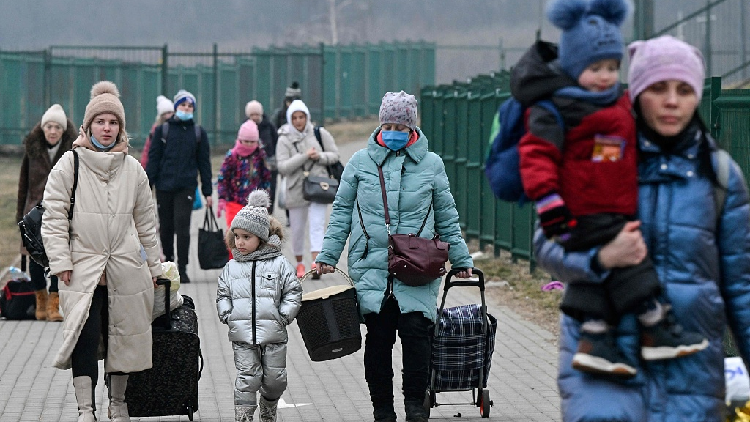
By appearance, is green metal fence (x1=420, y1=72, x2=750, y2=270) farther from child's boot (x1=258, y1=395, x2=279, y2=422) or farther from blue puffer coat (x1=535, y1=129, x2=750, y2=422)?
blue puffer coat (x1=535, y1=129, x2=750, y2=422)

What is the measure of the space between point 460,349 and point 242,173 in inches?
245

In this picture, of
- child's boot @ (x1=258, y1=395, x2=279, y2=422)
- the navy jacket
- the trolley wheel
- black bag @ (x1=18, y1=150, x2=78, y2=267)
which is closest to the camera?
black bag @ (x1=18, y1=150, x2=78, y2=267)

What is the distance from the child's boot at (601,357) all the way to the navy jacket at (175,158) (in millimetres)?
9817

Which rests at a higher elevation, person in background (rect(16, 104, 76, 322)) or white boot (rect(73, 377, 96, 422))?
person in background (rect(16, 104, 76, 322))

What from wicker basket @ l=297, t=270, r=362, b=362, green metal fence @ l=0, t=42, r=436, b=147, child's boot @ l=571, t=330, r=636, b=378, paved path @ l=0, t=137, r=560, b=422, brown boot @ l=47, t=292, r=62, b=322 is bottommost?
paved path @ l=0, t=137, r=560, b=422

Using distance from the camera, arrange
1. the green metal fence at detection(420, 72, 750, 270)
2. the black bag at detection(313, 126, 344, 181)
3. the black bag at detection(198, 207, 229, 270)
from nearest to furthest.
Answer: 1. the black bag at detection(313, 126, 344, 181)
2. the black bag at detection(198, 207, 229, 270)
3. the green metal fence at detection(420, 72, 750, 270)

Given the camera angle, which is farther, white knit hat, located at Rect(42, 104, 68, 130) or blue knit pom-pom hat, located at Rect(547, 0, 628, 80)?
white knit hat, located at Rect(42, 104, 68, 130)

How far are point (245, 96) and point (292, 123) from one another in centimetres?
2181

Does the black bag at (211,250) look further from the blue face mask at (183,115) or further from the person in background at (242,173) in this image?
the blue face mask at (183,115)

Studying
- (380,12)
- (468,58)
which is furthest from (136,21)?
(468,58)

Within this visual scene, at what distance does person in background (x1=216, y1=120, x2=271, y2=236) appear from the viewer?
13930 millimetres

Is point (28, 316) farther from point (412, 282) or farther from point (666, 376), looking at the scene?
point (666, 376)

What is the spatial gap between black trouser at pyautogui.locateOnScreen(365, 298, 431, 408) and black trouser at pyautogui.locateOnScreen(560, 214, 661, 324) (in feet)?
11.7

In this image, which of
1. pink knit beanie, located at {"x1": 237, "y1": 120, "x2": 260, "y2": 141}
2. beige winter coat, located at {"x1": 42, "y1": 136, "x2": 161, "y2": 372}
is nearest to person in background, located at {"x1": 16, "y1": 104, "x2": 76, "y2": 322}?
pink knit beanie, located at {"x1": 237, "y1": 120, "x2": 260, "y2": 141}
